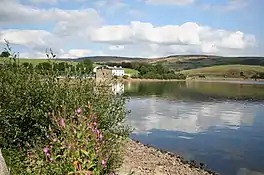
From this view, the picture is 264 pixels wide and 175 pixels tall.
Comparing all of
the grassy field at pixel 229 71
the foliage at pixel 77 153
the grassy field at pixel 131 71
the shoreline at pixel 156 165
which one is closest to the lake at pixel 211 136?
the shoreline at pixel 156 165

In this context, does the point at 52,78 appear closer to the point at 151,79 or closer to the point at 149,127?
the point at 149,127

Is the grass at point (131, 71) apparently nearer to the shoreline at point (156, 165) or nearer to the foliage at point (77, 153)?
the shoreline at point (156, 165)

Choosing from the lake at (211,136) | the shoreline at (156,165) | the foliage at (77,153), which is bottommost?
the lake at (211,136)

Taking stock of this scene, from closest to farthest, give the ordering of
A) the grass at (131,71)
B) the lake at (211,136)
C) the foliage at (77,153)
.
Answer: the foliage at (77,153)
the lake at (211,136)
the grass at (131,71)

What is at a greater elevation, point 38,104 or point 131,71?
point 38,104

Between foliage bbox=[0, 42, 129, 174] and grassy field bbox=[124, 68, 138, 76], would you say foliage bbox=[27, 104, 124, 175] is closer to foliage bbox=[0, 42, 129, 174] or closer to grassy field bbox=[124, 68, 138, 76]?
foliage bbox=[0, 42, 129, 174]

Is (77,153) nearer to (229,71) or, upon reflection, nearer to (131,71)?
(131,71)

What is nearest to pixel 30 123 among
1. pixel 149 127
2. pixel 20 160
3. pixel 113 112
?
pixel 20 160

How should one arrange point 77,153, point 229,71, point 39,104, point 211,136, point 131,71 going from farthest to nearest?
point 229,71
point 131,71
point 211,136
point 39,104
point 77,153

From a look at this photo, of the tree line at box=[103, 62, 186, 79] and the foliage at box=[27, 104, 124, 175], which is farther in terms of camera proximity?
the tree line at box=[103, 62, 186, 79]

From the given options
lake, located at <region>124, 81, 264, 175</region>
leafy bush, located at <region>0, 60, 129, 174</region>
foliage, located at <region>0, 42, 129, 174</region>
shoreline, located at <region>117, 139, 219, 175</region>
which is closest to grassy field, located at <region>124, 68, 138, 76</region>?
lake, located at <region>124, 81, 264, 175</region>

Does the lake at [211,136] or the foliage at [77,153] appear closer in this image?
the foliage at [77,153]

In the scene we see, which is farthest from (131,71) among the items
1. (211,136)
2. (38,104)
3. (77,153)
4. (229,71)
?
(77,153)

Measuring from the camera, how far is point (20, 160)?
994 cm
